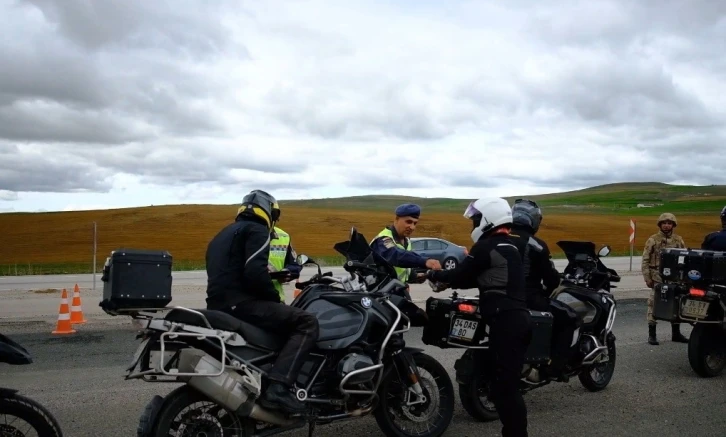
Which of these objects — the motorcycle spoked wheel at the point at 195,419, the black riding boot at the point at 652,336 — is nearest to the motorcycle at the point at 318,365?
the motorcycle spoked wheel at the point at 195,419

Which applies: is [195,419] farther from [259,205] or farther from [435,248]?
[435,248]

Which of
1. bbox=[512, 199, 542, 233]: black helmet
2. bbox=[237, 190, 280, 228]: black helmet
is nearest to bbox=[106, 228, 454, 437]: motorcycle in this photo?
bbox=[237, 190, 280, 228]: black helmet

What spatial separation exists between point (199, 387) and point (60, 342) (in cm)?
624

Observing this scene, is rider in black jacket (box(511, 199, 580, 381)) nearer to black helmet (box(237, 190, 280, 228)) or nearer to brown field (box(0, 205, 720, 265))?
black helmet (box(237, 190, 280, 228))

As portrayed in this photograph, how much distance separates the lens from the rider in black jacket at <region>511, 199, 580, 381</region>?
6176 millimetres

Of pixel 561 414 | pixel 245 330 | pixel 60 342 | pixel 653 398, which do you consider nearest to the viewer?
pixel 245 330

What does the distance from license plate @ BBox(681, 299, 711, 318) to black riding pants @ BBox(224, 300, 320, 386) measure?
493 centimetres

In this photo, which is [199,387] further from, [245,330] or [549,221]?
[549,221]

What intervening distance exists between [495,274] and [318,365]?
1.45m

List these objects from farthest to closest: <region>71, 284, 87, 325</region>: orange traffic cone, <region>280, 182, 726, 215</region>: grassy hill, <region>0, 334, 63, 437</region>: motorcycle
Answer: <region>280, 182, 726, 215</region>: grassy hill < <region>71, 284, 87, 325</region>: orange traffic cone < <region>0, 334, 63, 437</region>: motorcycle

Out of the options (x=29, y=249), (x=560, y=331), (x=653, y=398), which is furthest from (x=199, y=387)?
(x=29, y=249)

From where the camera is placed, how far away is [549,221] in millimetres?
74250

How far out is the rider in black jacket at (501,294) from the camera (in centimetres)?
486

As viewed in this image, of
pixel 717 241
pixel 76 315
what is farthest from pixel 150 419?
pixel 76 315
